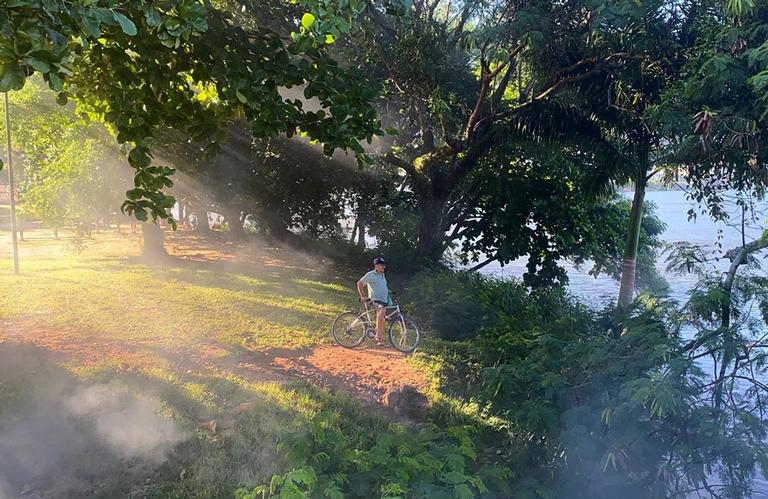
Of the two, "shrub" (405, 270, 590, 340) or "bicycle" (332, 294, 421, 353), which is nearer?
"bicycle" (332, 294, 421, 353)

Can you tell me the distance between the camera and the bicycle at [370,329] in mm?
8555

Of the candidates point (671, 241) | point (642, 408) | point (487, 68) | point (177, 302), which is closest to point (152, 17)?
point (642, 408)

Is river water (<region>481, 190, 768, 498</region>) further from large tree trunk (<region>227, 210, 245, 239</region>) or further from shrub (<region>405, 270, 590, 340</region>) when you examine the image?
large tree trunk (<region>227, 210, 245, 239</region>)

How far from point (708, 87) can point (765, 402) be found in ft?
11.7

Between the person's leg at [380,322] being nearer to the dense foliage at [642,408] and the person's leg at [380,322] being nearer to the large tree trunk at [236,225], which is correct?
the dense foliage at [642,408]

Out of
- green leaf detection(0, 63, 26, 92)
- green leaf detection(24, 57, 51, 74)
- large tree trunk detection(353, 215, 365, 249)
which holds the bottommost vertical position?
large tree trunk detection(353, 215, 365, 249)

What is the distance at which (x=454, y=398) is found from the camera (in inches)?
269

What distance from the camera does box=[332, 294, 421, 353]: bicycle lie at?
28.1 ft

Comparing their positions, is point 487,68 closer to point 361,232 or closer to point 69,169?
point 361,232

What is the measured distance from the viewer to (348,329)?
876 cm

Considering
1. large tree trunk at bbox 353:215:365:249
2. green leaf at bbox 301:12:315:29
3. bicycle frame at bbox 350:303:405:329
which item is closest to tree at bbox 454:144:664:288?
large tree trunk at bbox 353:215:365:249

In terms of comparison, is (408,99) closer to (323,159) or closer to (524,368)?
(323,159)

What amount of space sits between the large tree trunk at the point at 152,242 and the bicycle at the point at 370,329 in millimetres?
9461

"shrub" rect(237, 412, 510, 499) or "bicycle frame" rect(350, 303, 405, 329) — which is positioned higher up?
"bicycle frame" rect(350, 303, 405, 329)
